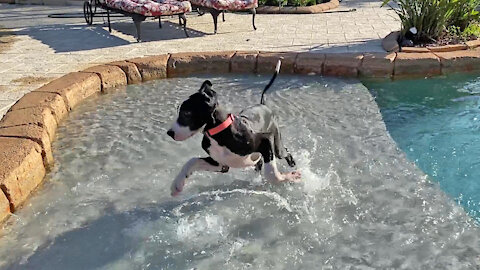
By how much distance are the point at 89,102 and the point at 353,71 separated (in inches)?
116

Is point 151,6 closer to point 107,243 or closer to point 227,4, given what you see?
point 227,4

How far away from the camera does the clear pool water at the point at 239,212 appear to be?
251 cm

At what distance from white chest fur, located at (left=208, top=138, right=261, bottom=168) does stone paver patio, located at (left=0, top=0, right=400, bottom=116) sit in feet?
8.45

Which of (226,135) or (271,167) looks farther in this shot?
(271,167)

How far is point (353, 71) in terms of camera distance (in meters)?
5.68

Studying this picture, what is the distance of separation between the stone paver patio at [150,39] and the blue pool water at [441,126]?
1.41m

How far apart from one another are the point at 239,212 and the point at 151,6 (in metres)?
5.33

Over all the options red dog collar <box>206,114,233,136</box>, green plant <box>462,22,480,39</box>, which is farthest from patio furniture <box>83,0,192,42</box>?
red dog collar <box>206,114,233,136</box>

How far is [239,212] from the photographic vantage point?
2.92 meters

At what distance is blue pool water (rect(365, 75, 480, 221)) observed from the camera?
329cm

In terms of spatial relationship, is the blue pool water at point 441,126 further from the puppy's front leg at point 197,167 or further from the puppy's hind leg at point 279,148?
the puppy's front leg at point 197,167

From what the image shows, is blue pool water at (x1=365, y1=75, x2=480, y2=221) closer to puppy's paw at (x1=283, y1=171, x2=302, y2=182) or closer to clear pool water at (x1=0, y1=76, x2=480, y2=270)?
clear pool water at (x1=0, y1=76, x2=480, y2=270)

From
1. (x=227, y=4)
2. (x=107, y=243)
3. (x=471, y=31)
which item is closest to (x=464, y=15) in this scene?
(x=471, y=31)

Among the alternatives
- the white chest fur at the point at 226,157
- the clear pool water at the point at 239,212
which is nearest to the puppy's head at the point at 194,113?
the white chest fur at the point at 226,157
